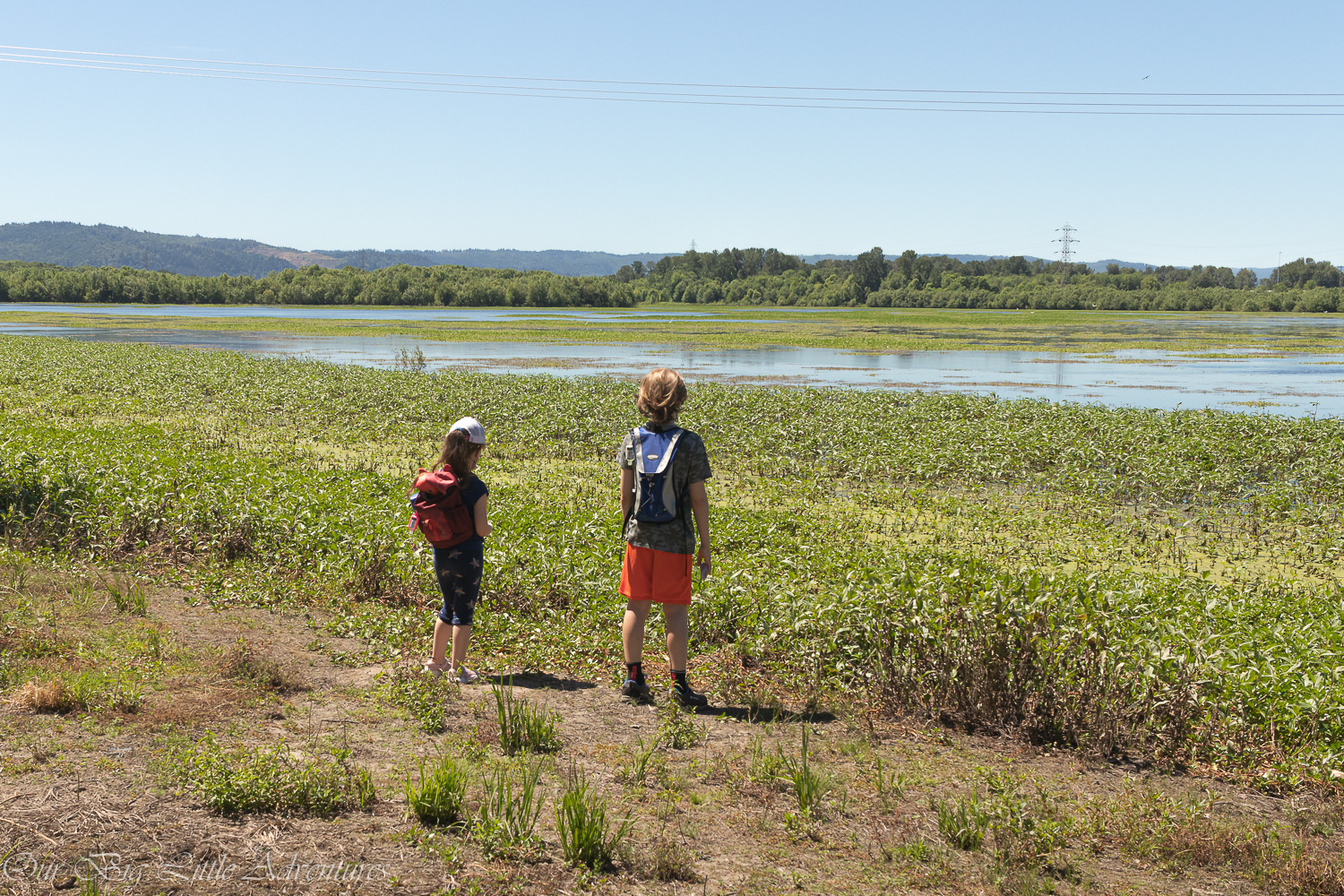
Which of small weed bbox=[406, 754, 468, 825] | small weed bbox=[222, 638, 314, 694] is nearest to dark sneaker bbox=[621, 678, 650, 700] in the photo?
small weed bbox=[406, 754, 468, 825]

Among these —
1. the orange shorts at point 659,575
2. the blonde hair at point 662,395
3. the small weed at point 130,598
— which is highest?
the blonde hair at point 662,395

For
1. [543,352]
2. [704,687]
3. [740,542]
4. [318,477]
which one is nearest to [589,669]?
[704,687]

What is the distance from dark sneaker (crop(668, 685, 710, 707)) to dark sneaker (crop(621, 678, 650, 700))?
0.18 metres

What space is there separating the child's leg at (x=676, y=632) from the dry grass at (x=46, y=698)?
3502 millimetres

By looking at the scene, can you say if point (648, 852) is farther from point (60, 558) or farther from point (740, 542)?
point (60, 558)

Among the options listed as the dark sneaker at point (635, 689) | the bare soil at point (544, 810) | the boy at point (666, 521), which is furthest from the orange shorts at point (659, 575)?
the bare soil at point (544, 810)

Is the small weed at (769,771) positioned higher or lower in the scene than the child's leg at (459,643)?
lower

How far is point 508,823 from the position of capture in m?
4.20

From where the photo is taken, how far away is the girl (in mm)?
6242

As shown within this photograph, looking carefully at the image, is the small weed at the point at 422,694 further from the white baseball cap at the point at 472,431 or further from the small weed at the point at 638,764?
the white baseball cap at the point at 472,431

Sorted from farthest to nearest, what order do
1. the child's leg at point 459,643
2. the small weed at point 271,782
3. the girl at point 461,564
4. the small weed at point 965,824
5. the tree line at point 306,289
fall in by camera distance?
the tree line at point 306,289 → the child's leg at point 459,643 → the girl at point 461,564 → the small weed at point 965,824 → the small weed at point 271,782

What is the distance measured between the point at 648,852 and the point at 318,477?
32.9 ft

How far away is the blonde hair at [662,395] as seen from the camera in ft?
18.8

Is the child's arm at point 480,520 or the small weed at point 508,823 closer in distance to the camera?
the small weed at point 508,823
